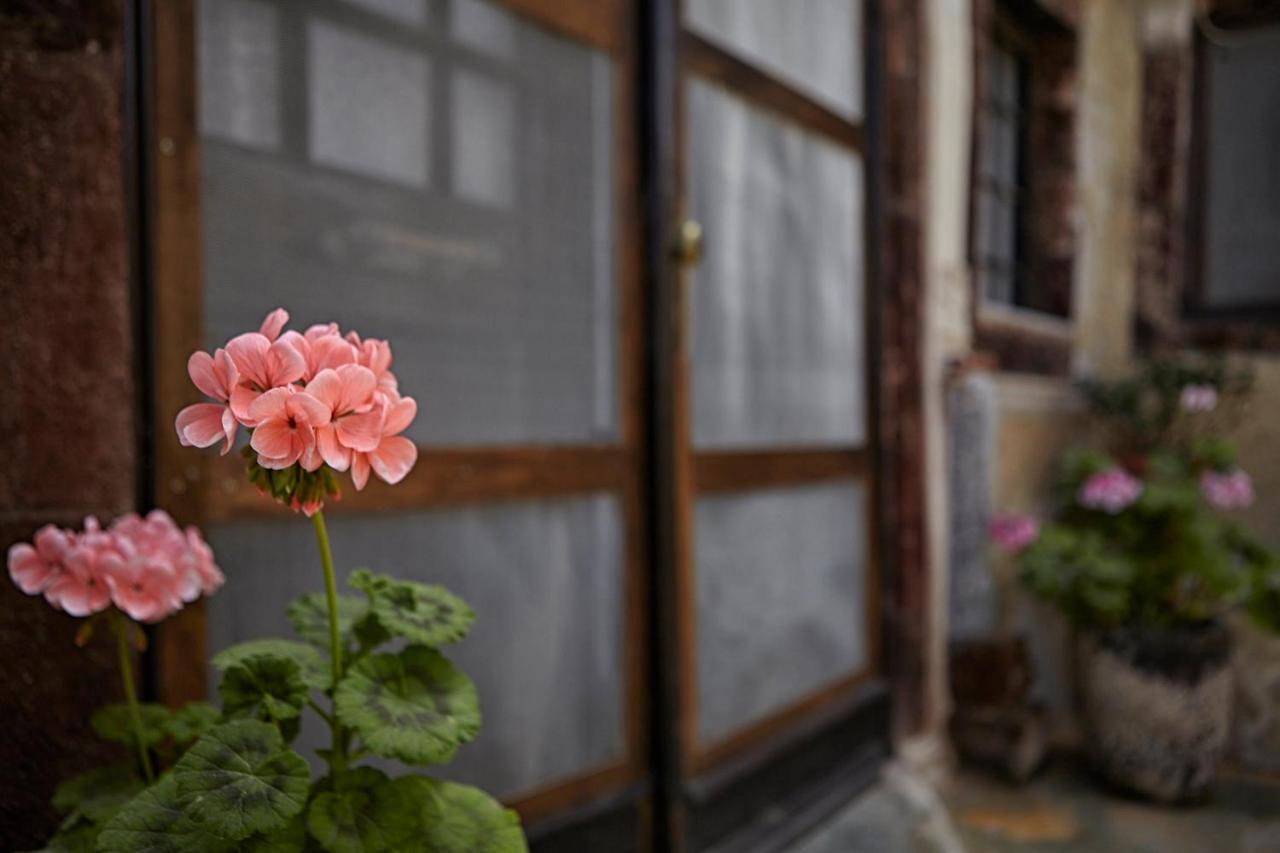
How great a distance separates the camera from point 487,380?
202 cm

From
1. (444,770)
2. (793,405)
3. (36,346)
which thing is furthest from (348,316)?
(793,405)

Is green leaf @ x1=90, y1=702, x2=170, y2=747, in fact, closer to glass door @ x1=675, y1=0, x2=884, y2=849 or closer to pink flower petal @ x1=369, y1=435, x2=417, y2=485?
pink flower petal @ x1=369, y1=435, x2=417, y2=485

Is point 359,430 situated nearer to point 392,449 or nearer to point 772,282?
point 392,449

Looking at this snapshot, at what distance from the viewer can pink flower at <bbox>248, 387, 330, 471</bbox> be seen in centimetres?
A: 101

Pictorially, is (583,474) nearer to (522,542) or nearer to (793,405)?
(522,542)

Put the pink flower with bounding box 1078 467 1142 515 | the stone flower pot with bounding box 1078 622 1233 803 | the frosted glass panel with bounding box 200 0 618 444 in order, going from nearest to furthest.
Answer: the frosted glass panel with bounding box 200 0 618 444 → the stone flower pot with bounding box 1078 622 1233 803 → the pink flower with bounding box 1078 467 1142 515

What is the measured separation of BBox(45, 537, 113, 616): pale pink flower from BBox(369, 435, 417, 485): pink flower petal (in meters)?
0.40

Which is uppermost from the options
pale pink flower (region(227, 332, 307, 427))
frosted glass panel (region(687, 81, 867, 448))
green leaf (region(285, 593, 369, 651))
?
frosted glass panel (region(687, 81, 867, 448))

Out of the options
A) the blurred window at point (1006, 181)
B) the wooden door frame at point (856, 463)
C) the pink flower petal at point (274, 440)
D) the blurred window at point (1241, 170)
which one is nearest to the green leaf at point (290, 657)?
the pink flower petal at point (274, 440)

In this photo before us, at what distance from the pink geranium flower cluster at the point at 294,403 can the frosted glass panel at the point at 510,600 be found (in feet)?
1.97

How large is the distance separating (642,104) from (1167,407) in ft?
9.91

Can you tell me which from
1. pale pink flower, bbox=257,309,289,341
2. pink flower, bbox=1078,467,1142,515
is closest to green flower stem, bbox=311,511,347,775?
pale pink flower, bbox=257,309,289,341

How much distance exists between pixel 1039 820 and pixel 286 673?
106 inches

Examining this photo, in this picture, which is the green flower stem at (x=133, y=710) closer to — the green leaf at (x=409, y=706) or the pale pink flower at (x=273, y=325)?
the green leaf at (x=409, y=706)
